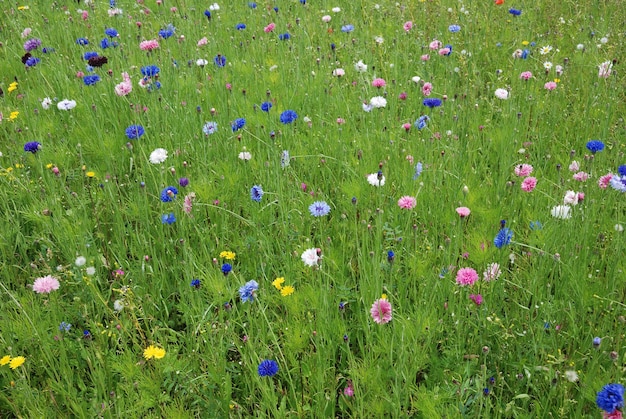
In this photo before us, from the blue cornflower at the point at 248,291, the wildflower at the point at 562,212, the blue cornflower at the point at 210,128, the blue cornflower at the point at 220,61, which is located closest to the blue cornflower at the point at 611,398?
the wildflower at the point at 562,212

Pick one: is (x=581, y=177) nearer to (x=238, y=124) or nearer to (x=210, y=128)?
(x=238, y=124)

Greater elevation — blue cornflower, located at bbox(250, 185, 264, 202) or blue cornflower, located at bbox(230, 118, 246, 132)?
blue cornflower, located at bbox(230, 118, 246, 132)

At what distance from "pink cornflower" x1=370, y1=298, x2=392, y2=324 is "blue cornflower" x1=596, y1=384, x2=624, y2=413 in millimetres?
613

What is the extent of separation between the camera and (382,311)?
165 centimetres

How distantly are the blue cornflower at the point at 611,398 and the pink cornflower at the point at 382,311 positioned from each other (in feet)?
2.01

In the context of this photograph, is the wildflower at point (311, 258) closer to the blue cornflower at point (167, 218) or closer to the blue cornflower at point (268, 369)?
the blue cornflower at point (268, 369)

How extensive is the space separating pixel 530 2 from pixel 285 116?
320 centimetres

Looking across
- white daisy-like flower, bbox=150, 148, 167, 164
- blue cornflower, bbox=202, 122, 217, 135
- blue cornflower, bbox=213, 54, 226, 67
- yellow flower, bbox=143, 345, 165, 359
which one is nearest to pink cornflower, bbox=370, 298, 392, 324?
yellow flower, bbox=143, 345, 165, 359

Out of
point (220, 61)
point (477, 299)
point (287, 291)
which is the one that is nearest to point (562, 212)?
point (477, 299)

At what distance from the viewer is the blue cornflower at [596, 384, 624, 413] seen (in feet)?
3.95

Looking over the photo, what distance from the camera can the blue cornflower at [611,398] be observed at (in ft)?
3.95

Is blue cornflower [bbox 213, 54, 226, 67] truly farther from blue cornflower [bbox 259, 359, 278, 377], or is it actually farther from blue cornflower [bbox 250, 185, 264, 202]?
blue cornflower [bbox 259, 359, 278, 377]

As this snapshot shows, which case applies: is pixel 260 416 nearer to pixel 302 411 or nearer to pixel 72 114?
pixel 302 411

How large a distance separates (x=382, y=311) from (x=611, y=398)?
660 millimetres
